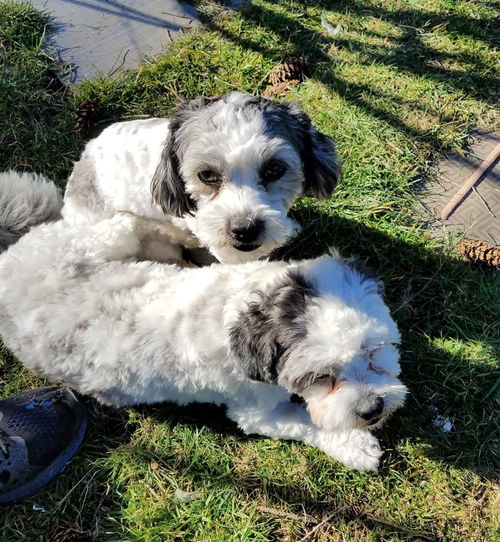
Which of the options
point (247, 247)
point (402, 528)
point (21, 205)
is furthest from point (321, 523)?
point (21, 205)

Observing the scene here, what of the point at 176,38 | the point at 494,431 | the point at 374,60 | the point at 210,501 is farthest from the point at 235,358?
the point at 176,38

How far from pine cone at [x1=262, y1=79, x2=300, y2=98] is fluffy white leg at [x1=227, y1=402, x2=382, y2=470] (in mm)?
2758

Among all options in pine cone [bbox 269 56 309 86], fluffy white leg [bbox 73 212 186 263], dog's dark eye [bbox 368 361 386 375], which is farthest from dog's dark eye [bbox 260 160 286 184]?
pine cone [bbox 269 56 309 86]

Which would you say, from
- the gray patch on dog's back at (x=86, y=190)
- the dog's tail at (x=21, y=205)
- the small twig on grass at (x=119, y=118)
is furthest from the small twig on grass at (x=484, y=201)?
the dog's tail at (x=21, y=205)

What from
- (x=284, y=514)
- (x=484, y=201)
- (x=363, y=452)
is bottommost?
(x=284, y=514)

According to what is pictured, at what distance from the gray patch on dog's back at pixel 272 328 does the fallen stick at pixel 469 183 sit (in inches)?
73.5

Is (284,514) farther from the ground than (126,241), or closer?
closer

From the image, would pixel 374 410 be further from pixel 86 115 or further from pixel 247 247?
pixel 86 115

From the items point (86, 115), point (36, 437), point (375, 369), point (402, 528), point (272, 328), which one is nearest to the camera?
point (272, 328)

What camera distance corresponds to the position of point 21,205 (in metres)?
3.62

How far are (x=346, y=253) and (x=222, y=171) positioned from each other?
4.79ft

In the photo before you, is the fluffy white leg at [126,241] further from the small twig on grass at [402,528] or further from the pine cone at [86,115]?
the small twig on grass at [402,528]

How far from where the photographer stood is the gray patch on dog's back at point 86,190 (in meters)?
3.57

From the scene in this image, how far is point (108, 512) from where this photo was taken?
3348 millimetres
